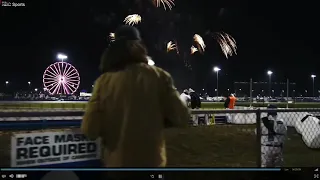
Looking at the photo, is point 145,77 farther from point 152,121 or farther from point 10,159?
point 10,159

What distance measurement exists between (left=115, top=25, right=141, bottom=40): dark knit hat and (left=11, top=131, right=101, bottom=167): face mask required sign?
49 centimetres

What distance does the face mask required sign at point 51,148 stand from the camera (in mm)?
1694

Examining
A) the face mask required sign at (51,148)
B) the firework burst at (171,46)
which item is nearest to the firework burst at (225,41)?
the firework burst at (171,46)

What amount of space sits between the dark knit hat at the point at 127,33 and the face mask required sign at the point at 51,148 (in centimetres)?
49

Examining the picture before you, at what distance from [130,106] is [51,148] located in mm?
A: 513

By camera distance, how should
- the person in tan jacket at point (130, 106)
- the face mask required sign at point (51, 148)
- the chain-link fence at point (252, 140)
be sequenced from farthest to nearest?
1. the chain-link fence at point (252, 140)
2. the face mask required sign at point (51, 148)
3. the person in tan jacket at point (130, 106)

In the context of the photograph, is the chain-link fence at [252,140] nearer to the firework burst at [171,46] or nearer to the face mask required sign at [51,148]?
the face mask required sign at [51,148]

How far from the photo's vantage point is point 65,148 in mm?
1802

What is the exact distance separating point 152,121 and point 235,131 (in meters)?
5.74

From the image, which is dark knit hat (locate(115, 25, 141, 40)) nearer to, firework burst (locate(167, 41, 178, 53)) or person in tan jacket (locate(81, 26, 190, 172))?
person in tan jacket (locate(81, 26, 190, 172))

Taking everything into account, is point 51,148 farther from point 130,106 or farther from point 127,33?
point 127,33

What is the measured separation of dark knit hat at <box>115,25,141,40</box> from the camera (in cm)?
154

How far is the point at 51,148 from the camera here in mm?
1765

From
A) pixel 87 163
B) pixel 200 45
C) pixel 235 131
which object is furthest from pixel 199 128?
pixel 200 45
